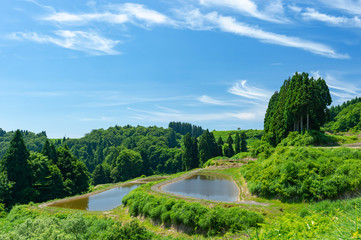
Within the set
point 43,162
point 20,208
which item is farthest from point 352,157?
point 43,162

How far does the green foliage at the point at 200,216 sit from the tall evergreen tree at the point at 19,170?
75.9ft

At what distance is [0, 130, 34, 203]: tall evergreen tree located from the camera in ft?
115

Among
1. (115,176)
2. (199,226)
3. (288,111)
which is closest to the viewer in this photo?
(199,226)

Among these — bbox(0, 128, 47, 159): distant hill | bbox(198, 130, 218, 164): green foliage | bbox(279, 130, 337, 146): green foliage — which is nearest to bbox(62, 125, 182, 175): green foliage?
bbox(0, 128, 47, 159): distant hill

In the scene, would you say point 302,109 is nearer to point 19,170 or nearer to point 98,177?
point 19,170

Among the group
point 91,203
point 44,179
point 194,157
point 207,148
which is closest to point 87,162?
point 194,157

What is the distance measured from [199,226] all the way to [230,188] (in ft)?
42.3

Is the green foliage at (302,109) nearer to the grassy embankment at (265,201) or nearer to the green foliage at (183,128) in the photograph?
the grassy embankment at (265,201)

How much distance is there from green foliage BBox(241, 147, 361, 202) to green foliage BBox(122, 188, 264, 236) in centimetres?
555

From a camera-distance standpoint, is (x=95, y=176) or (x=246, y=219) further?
(x=95, y=176)

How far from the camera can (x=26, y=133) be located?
16950 cm

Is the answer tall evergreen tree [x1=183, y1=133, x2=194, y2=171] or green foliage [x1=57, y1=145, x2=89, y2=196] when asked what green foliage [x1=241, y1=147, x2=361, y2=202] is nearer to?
green foliage [x1=57, y1=145, x2=89, y2=196]

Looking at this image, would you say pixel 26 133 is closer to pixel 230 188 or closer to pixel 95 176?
pixel 95 176

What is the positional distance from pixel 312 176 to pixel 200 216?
10225 millimetres
